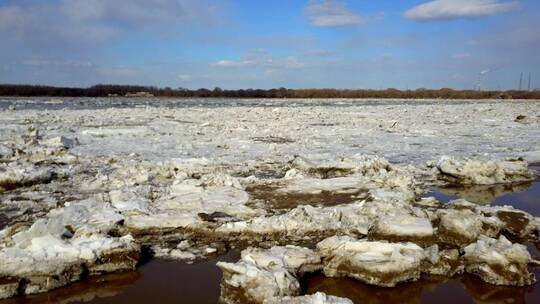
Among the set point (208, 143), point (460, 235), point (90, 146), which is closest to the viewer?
point (460, 235)

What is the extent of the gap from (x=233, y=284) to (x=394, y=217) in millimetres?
2259

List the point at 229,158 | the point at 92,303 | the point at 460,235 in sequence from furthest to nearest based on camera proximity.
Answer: the point at 229,158
the point at 460,235
the point at 92,303

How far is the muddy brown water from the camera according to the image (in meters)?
3.58

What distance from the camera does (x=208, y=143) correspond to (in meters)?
12.0

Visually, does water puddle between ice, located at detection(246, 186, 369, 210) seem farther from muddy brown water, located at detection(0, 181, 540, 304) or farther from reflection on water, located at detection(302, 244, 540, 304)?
reflection on water, located at detection(302, 244, 540, 304)

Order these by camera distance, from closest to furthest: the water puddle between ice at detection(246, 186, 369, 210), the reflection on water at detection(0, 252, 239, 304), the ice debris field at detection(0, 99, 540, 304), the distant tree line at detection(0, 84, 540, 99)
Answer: the reflection on water at detection(0, 252, 239, 304)
the ice debris field at detection(0, 99, 540, 304)
the water puddle between ice at detection(246, 186, 369, 210)
the distant tree line at detection(0, 84, 540, 99)

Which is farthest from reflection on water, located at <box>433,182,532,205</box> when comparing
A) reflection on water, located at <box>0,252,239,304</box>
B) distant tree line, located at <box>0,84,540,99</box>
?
distant tree line, located at <box>0,84,540,99</box>

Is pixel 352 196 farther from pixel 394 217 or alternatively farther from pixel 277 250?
pixel 277 250

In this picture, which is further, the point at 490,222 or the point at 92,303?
the point at 490,222

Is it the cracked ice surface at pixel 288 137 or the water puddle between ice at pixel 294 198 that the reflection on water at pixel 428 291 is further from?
the cracked ice surface at pixel 288 137

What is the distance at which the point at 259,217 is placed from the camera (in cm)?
537

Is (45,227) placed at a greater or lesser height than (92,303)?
greater

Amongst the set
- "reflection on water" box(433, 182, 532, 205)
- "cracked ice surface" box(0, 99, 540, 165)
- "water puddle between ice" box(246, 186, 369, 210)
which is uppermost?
"cracked ice surface" box(0, 99, 540, 165)

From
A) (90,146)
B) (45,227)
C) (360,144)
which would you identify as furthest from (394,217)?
(90,146)
